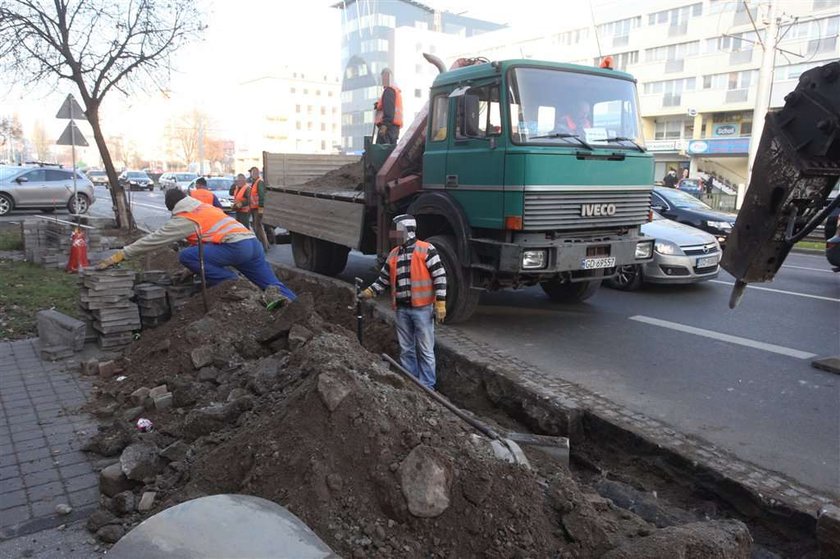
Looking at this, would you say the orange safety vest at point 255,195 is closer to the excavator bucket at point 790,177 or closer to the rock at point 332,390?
the rock at point 332,390

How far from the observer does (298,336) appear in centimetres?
517

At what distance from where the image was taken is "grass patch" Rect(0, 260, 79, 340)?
24.2 ft

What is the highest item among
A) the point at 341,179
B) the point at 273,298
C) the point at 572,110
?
the point at 572,110

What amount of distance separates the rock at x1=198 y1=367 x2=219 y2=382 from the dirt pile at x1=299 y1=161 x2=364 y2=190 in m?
5.09

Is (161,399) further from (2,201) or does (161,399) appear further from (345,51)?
(345,51)

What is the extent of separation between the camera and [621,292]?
974 centimetres

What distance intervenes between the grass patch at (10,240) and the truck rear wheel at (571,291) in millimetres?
11699

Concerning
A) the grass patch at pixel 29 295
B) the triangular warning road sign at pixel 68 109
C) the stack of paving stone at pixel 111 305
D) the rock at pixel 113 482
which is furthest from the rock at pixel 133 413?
the triangular warning road sign at pixel 68 109

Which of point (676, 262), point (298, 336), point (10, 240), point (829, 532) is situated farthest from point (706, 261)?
point (10, 240)

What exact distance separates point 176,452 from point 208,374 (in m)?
1.30

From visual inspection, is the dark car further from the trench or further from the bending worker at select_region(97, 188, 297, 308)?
the bending worker at select_region(97, 188, 297, 308)

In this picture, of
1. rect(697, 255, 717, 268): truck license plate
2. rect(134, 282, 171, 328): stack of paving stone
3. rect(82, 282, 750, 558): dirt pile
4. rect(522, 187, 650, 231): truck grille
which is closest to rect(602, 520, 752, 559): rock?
rect(82, 282, 750, 558): dirt pile

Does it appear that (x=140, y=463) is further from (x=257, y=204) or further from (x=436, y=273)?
(x=257, y=204)

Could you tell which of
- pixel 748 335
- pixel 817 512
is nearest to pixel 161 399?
pixel 817 512
